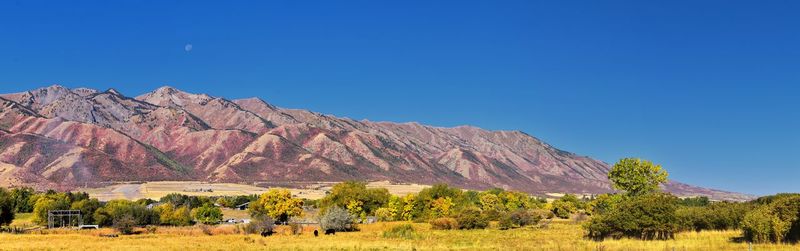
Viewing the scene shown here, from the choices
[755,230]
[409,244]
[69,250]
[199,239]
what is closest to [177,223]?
[199,239]

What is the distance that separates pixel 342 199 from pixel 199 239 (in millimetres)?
63121

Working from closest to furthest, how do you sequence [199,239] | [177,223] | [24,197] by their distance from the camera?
[199,239] < [177,223] < [24,197]

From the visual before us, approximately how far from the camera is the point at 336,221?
82125mm

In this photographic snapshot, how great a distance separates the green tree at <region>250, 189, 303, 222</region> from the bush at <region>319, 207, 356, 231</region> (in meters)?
39.0

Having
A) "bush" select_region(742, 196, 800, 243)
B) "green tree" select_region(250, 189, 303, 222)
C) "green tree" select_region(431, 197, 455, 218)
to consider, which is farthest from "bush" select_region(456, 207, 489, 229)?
"green tree" select_region(250, 189, 303, 222)

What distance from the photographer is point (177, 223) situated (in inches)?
4286

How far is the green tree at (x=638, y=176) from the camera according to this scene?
10075 cm

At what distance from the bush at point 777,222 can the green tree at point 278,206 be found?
8871cm

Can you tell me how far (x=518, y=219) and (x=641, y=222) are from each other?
36.7 m

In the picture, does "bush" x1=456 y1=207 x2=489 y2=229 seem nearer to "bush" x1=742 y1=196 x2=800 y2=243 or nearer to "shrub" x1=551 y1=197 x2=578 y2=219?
"bush" x1=742 y1=196 x2=800 y2=243

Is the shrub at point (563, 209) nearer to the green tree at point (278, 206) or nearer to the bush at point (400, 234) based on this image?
the green tree at point (278, 206)

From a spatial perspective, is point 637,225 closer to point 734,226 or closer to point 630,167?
point 734,226

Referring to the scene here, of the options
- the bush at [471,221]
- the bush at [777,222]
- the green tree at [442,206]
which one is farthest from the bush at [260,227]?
the bush at [777,222]

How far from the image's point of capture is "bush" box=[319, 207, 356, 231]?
8131 cm
